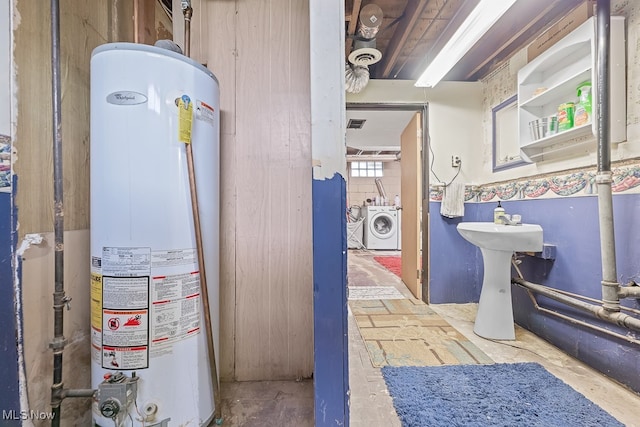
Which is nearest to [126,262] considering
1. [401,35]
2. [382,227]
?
[401,35]

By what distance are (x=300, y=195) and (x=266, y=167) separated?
0.22m

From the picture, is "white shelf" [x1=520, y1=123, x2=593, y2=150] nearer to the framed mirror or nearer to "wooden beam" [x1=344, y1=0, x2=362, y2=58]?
the framed mirror

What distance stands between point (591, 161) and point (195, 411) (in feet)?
7.79

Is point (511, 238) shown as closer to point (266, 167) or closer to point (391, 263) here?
point (266, 167)

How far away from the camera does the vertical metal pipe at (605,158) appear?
52.4 inches

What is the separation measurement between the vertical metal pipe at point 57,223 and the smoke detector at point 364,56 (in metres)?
1.76

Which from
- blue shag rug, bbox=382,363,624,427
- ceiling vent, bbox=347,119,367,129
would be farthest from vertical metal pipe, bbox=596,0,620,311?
ceiling vent, bbox=347,119,367,129

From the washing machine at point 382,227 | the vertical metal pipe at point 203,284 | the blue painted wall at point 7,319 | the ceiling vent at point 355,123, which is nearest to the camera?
the blue painted wall at point 7,319

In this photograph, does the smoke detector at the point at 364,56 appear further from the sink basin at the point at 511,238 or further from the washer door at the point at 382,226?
the washer door at the point at 382,226

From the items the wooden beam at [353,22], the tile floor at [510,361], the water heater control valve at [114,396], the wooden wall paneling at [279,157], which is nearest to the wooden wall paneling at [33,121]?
the water heater control valve at [114,396]

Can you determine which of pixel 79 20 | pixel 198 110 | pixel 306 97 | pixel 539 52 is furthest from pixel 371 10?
pixel 79 20

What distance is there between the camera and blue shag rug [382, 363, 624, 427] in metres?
1.12

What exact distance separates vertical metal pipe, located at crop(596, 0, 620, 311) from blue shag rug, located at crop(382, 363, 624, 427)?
0.52 meters

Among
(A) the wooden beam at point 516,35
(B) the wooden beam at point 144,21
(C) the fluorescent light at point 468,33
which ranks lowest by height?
(B) the wooden beam at point 144,21
